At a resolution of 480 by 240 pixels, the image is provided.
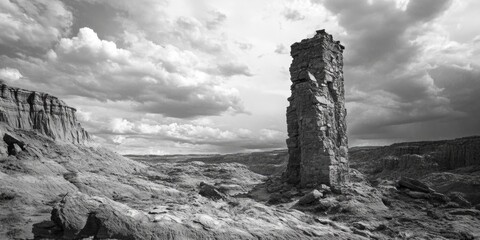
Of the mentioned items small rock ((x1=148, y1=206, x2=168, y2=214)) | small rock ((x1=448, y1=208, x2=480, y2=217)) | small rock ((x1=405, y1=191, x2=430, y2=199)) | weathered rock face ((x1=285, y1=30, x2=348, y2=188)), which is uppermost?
weathered rock face ((x1=285, y1=30, x2=348, y2=188))

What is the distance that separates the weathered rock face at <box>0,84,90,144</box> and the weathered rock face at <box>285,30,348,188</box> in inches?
1625

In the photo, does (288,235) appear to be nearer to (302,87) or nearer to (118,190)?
(302,87)

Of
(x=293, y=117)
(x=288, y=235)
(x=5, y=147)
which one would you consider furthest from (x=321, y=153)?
(x=5, y=147)

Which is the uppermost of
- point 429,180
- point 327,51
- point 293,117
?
point 327,51

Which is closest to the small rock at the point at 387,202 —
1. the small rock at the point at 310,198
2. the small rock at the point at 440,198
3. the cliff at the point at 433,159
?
the small rock at the point at 440,198

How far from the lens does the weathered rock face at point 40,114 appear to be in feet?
148

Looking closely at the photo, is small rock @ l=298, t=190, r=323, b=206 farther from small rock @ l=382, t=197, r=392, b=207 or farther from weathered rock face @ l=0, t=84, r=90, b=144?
weathered rock face @ l=0, t=84, r=90, b=144

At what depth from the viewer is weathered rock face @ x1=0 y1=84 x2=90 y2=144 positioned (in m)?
45.2

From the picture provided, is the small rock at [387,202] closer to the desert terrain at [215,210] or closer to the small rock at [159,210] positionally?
the desert terrain at [215,210]

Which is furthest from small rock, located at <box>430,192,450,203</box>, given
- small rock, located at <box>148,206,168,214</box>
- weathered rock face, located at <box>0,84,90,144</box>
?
weathered rock face, located at <box>0,84,90,144</box>

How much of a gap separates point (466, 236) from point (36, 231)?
1753 centimetres

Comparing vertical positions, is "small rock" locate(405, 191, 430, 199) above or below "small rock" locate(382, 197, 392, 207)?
above

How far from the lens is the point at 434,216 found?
51.6 ft

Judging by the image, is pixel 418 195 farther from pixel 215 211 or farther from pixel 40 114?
pixel 40 114
